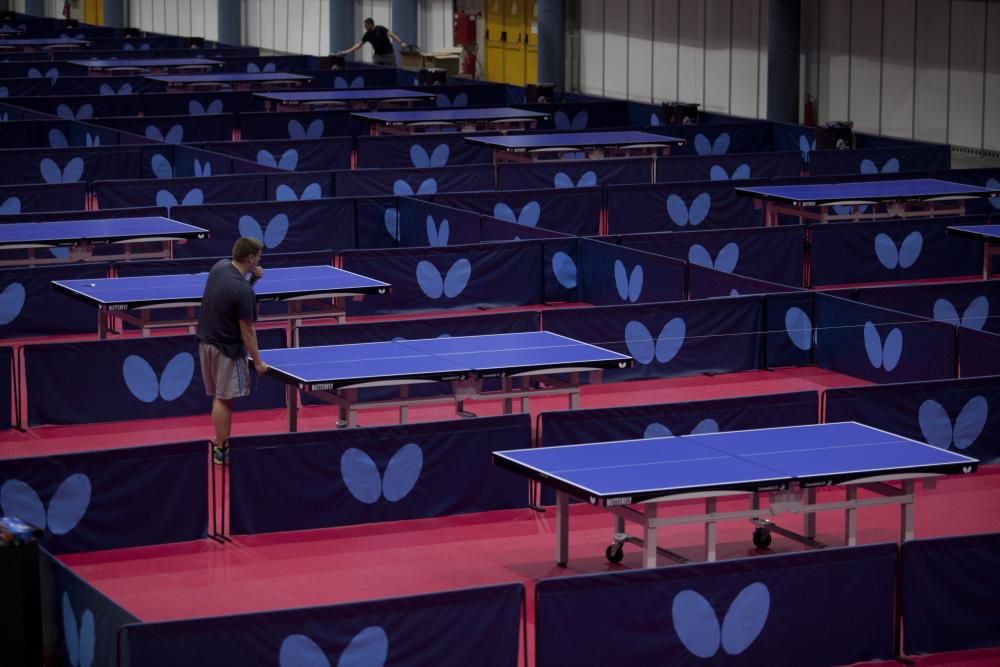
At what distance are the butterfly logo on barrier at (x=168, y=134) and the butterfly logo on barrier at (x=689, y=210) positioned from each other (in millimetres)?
9999

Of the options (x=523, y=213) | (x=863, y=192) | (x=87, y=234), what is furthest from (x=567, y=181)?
(x=87, y=234)

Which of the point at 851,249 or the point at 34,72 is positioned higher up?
the point at 34,72

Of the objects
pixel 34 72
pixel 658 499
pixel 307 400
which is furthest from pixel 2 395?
pixel 34 72

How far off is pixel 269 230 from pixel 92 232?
9.99 feet

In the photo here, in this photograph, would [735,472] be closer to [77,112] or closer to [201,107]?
[77,112]

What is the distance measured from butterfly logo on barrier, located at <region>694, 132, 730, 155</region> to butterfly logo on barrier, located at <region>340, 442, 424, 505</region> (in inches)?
685

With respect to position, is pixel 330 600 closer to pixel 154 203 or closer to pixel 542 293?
pixel 542 293

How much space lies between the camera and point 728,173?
2514cm

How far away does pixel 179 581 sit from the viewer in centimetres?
1075

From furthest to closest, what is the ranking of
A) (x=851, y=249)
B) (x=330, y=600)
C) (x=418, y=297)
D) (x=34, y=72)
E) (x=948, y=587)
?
(x=34, y=72) < (x=851, y=249) < (x=418, y=297) < (x=330, y=600) < (x=948, y=587)

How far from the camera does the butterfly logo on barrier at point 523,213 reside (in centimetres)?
2162

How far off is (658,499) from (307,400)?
618 centimetres

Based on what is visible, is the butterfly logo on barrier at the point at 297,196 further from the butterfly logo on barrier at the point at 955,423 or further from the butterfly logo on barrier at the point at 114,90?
the butterfly logo on barrier at the point at 114,90

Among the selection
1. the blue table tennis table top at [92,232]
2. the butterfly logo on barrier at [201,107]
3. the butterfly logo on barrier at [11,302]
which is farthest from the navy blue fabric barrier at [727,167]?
the butterfly logo on barrier at [201,107]
